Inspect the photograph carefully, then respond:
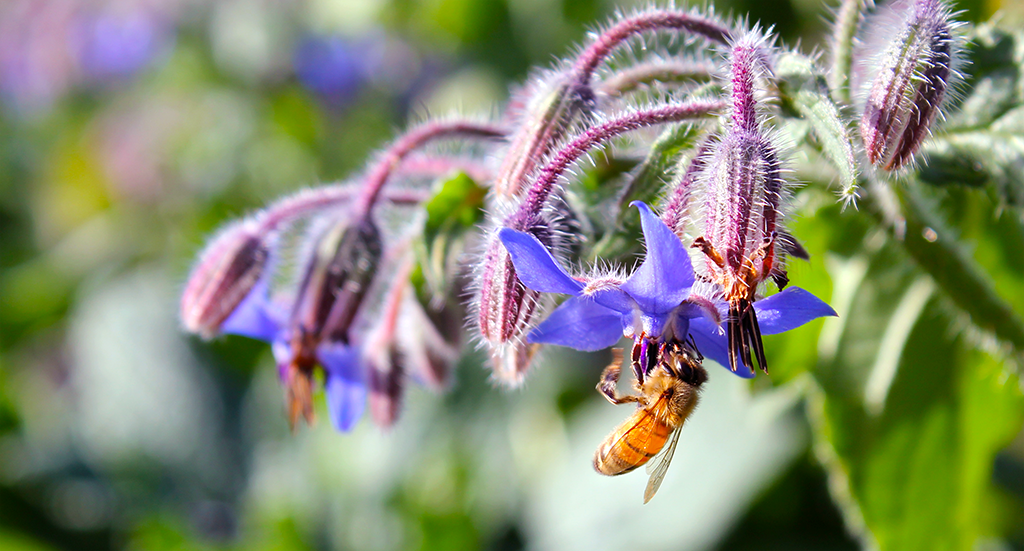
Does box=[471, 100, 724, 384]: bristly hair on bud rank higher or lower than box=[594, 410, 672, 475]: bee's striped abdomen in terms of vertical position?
higher

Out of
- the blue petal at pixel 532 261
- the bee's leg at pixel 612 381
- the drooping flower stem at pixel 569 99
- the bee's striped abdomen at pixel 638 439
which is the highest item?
the drooping flower stem at pixel 569 99

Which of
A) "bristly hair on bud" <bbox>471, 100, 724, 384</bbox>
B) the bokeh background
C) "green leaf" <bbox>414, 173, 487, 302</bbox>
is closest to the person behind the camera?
"bristly hair on bud" <bbox>471, 100, 724, 384</bbox>

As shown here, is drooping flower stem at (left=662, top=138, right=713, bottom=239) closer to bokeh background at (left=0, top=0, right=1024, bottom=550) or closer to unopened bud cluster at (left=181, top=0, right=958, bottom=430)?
unopened bud cluster at (left=181, top=0, right=958, bottom=430)

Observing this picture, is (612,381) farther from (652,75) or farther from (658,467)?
(652,75)

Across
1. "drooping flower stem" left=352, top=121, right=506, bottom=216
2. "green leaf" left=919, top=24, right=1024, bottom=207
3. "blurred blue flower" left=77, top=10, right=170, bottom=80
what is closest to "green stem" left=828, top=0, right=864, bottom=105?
"green leaf" left=919, top=24, right=1024, bottom=207

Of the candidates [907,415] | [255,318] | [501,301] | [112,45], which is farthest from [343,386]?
[112,45]

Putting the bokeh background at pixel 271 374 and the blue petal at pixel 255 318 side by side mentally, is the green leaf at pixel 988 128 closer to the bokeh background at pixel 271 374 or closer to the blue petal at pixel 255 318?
the bokeh background at pixel 271 374

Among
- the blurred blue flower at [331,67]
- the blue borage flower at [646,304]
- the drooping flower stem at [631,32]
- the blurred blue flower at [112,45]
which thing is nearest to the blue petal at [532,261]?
the blue borage flower at [646,304]
